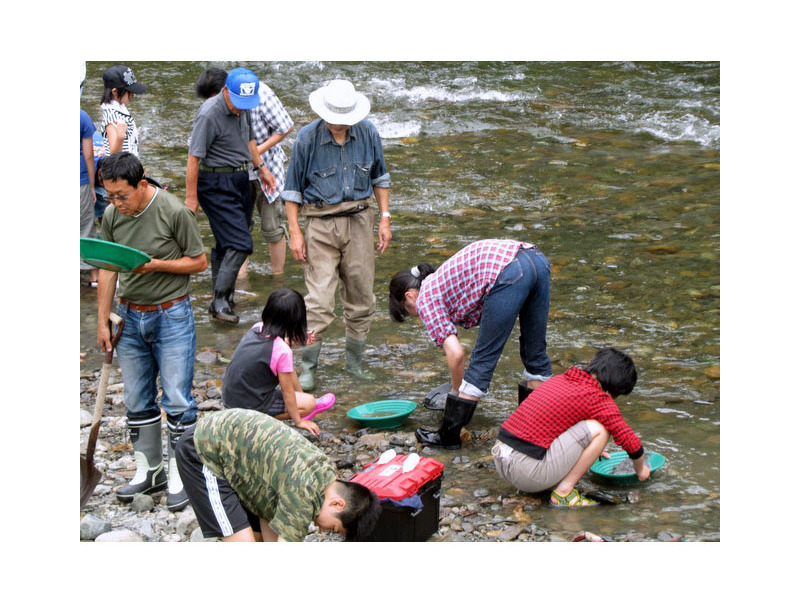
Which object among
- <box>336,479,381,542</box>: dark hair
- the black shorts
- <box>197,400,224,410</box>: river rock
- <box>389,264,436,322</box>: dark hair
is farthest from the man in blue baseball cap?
<box>336,479,381,542</box>: dark hair

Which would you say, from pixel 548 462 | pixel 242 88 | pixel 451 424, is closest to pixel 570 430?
pixel 548 462

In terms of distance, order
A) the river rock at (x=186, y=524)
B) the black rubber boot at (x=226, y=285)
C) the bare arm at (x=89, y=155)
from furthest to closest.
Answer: the bare arm at (x=89, y=155) → the black rubber boot at (x=226, y=285) → the river rock at (x=186, y=524)

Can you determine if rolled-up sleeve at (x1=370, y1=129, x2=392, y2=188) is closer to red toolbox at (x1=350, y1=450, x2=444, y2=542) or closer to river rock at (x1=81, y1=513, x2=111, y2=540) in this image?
red toolbox at (x1=350, y1=450, x2=444, y2=542)

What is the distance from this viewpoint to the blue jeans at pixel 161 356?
425 centimetres

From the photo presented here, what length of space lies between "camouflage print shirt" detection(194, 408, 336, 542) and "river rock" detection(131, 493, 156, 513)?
0.88 meters

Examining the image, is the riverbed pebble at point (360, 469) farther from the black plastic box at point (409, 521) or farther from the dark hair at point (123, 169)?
the dark hair at point (123, 169)

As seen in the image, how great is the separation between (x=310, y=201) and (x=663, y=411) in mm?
2461

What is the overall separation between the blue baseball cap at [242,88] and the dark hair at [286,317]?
226 cm

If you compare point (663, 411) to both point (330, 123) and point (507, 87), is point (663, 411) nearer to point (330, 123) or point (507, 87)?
point (330, 123)

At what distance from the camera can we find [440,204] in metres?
9.70

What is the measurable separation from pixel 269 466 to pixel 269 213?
3.91 meters

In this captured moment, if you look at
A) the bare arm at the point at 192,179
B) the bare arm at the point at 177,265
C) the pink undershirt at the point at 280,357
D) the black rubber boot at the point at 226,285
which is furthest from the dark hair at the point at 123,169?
the black rubber boot at the point at 226,285

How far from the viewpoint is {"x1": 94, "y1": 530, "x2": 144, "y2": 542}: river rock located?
403 cm

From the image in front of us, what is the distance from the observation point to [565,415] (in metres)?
4.20
